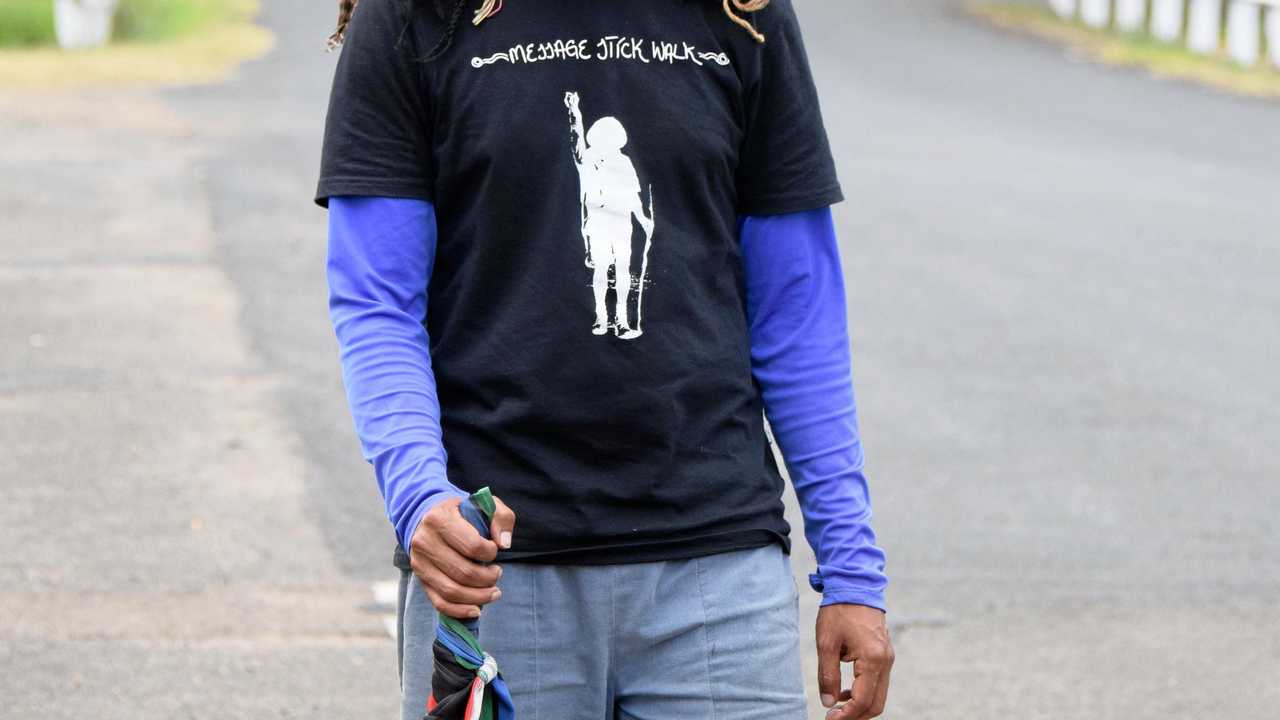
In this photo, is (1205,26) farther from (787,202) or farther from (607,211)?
(607,211)

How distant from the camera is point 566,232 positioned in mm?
2475

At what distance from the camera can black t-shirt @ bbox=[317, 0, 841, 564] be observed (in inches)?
96.4

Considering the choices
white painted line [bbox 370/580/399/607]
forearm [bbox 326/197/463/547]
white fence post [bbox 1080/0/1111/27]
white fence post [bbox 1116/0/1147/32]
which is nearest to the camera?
forearm [bbox 326/197/463/547]

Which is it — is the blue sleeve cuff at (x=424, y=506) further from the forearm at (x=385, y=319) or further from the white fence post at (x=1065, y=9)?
the white fence post at (x=1065, y=9)

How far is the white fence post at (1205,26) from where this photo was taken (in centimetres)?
2134

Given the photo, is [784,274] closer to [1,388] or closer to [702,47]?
[702,47]

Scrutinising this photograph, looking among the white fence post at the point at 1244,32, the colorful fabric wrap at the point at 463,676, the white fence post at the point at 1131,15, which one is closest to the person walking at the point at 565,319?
the colorful fabric wrap at the point at 463,676

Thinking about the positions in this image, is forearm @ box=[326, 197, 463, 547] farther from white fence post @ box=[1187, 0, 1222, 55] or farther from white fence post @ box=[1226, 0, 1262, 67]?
white fence post @ box=[1187, 0, 1222, 55]

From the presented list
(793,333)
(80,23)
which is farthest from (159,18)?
(793,333)

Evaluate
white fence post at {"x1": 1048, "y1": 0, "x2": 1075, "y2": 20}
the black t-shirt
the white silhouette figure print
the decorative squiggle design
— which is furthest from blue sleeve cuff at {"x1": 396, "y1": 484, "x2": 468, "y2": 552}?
white fence post at {"x1": 1048, "y1": 0, "x2": 1075, "y2": 20}

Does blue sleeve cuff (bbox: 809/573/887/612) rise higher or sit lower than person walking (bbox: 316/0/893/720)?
lower

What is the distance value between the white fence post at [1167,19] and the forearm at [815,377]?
68.5ft

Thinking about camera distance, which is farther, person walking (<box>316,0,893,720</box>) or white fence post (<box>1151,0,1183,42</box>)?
white fence post (<box>1151,0,1183,42</box>)

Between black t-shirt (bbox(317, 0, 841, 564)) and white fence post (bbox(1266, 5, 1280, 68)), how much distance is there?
18415mm
